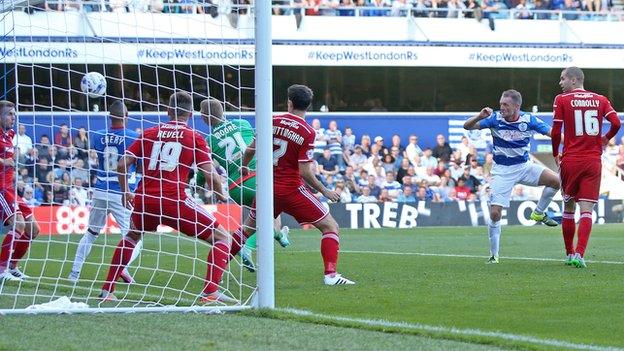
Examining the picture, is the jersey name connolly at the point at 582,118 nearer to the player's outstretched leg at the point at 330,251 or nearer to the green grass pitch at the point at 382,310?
the green grass pitch at the point at 382,310

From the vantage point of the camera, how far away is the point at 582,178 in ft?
43.9

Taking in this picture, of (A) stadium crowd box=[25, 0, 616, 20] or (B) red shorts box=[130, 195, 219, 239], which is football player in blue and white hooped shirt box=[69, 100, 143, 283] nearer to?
(B) red shorts box=[130, 195, 219, 239]

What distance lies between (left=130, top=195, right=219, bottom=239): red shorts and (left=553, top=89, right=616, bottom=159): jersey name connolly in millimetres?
4674

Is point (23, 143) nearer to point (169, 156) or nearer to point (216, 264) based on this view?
point (169, 156)

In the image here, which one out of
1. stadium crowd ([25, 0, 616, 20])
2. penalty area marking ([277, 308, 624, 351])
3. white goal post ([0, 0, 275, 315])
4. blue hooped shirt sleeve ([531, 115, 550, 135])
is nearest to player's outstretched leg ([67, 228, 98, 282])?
white goal post ([0, 0, 275, 315])

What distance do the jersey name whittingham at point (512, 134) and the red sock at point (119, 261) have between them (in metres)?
5.01

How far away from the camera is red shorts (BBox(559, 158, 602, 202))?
43.6 feet

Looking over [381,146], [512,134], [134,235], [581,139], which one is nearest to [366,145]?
[381,146]

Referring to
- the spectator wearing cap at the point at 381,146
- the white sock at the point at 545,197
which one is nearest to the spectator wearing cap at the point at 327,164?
the spectator wearing cap at the point at 381,146

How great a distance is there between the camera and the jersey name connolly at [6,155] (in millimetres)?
13588

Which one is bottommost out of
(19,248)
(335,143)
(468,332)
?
(335,143)

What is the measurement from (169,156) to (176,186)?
26cm

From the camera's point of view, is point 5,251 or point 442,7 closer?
point 5,251

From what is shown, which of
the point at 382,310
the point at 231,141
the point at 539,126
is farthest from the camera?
the point at 539,126
